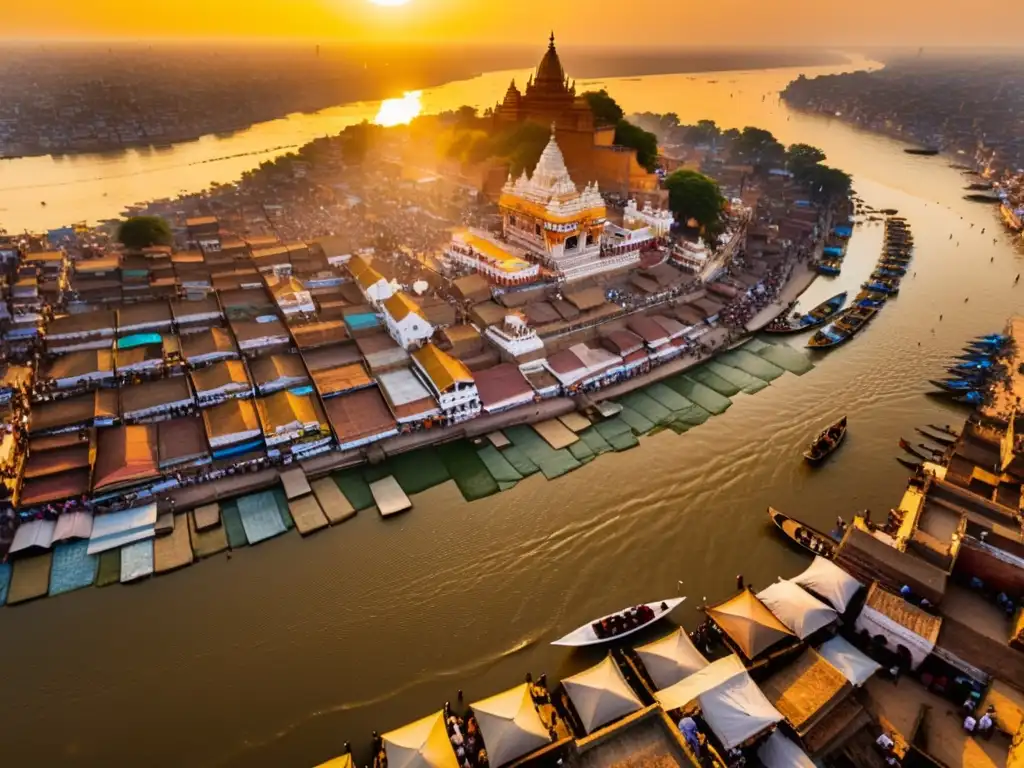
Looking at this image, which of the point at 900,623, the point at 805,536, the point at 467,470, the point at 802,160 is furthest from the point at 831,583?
the point at 802,160

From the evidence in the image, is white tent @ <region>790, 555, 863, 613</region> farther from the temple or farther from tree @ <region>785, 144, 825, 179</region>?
tree @ <region>785, 144, 825, 179</region>

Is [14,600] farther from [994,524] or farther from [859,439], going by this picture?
[859,439]

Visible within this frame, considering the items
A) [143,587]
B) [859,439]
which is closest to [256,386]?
[143,587]

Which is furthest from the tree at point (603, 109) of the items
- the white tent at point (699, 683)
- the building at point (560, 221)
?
the white tent at point (699, 683)

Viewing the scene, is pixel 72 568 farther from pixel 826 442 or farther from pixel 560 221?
pixel 826 442

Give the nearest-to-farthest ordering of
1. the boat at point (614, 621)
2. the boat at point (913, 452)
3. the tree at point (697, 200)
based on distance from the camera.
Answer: the boat at point (614, 621) → the boat at point (913, 452) → the tree at point (697, 200)

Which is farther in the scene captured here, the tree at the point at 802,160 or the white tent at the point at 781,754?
the tree at the point at 802,160

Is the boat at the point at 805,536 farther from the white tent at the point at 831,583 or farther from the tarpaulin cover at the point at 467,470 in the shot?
the tarpaulin cover at the point at 467,470

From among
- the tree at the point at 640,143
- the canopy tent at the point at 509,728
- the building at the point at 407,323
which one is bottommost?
the canopy tent at the point at 509,728
